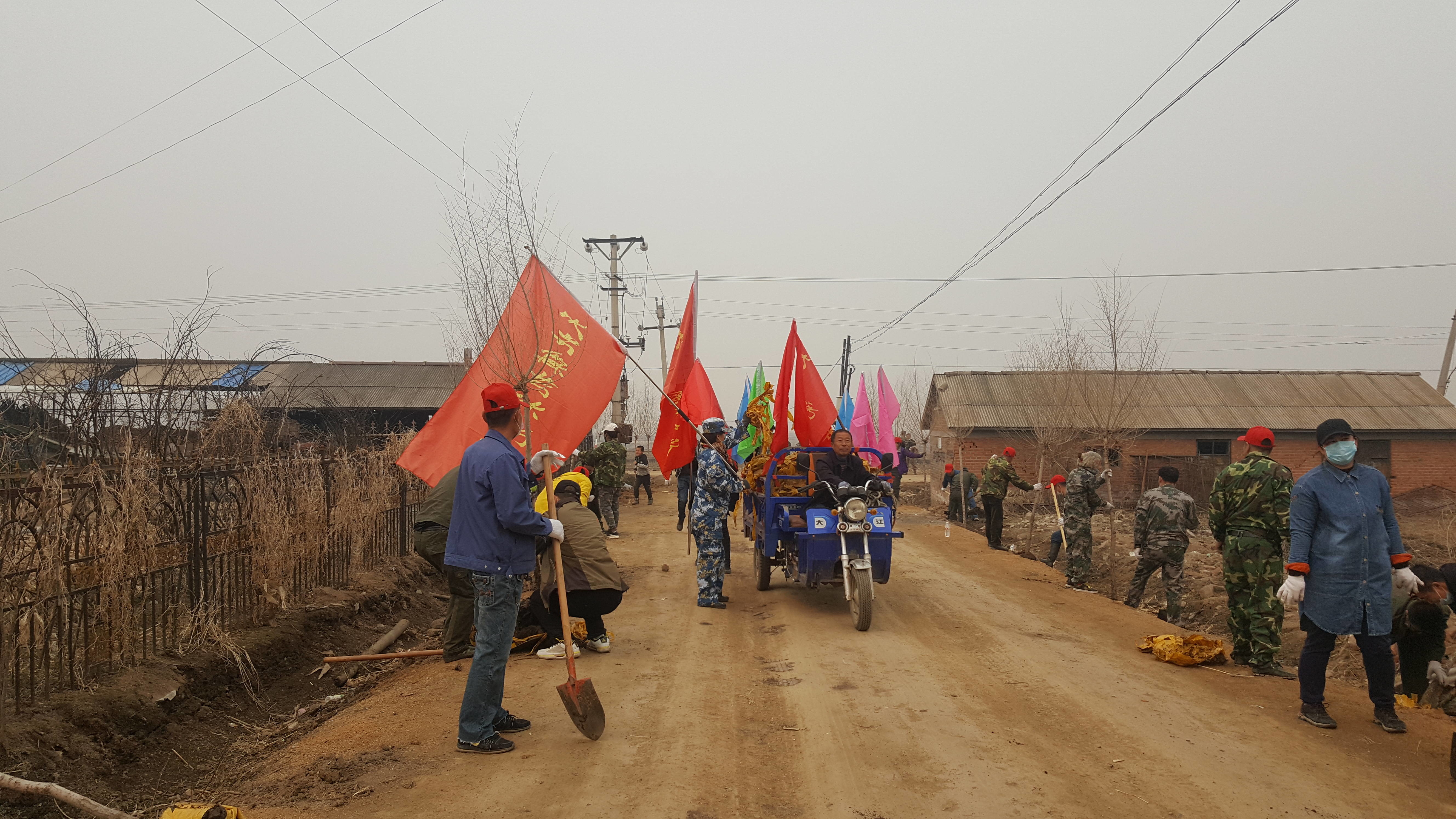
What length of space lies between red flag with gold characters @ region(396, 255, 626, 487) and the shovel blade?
2.11 meters

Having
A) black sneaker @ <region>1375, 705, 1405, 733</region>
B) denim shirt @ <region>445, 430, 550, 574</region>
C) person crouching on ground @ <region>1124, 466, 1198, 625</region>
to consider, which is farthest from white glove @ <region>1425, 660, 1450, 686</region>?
denim shirt @ <region>445, 430, 550, 574</region>

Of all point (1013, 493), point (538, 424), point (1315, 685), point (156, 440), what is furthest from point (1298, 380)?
point (156, 440)

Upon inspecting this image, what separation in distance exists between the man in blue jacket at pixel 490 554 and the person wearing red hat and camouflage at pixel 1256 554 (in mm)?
5761

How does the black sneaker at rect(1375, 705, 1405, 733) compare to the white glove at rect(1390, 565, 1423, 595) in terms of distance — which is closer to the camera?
the black sneaker at rect(1375, 705, 1405, 733)

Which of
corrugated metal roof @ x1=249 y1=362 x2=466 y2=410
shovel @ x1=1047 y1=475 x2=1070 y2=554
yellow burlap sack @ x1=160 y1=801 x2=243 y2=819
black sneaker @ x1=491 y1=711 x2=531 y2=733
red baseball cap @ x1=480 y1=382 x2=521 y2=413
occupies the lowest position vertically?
black sneaker @ x1=491 y1=711 x2=531 y2=733

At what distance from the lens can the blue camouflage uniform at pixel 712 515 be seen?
9.10 metres

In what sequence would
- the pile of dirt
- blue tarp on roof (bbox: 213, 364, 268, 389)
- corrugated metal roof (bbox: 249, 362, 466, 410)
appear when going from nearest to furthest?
the pile of dirt → blue tarp on roof (bbox: 213, 364, 268, 389) → corrugated metal roof (bbox: 249, 362, 466, 410)

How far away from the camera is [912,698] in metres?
5.86

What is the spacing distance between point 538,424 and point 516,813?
3.28m

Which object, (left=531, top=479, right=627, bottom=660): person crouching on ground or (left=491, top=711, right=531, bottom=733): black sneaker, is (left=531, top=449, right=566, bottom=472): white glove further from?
(left=491, top=711, right=531, bottom=733): black sneaker

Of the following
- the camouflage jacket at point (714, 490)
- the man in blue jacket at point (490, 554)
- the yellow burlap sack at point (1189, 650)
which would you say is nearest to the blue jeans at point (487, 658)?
the man in blue jacket at point (490, 554)

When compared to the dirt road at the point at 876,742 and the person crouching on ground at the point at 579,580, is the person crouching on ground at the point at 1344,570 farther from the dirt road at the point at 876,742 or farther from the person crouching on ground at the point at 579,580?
the person crouching on ground at the point at 579,580

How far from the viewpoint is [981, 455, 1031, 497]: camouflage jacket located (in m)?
14.9

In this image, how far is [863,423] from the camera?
19.9 metres
